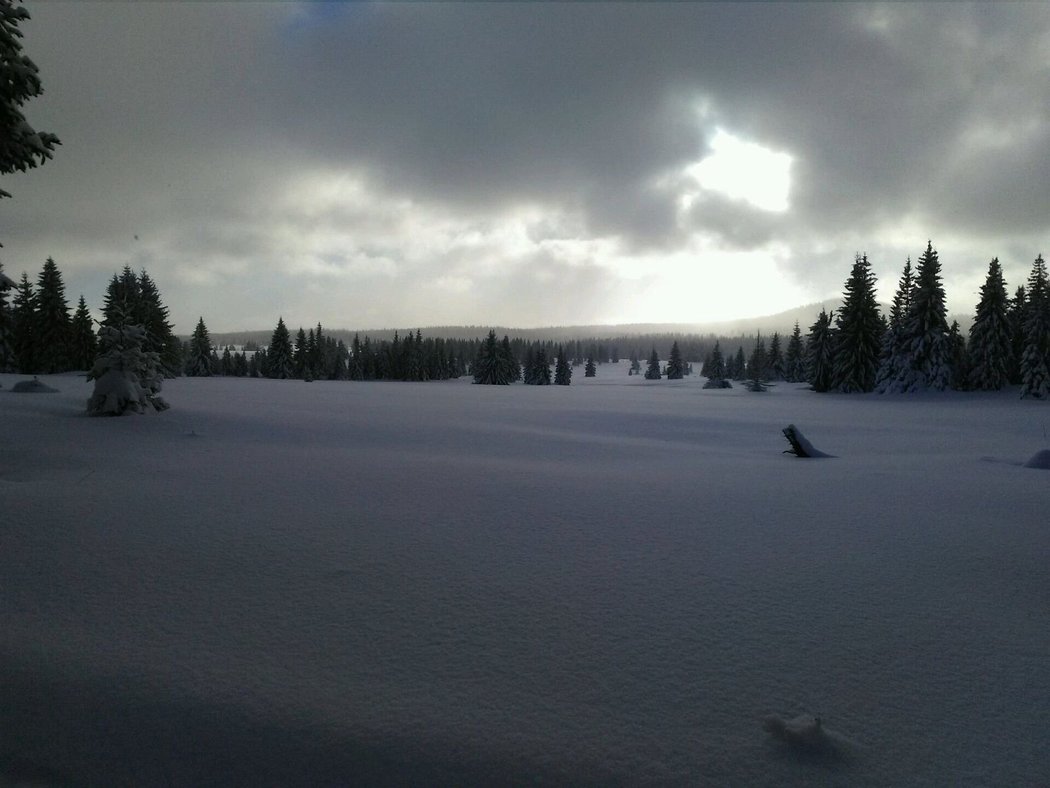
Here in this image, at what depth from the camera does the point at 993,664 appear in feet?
11.4

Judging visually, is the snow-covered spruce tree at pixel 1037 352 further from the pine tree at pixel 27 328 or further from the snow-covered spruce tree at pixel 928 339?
the pine tree at pixel 27 328

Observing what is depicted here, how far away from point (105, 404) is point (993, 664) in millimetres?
19036

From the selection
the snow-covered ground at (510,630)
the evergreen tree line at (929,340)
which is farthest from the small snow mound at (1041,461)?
the evergreen tree line at (929,340)

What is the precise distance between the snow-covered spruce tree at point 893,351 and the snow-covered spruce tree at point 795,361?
27104 mm

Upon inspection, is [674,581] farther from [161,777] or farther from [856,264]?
[856,264]

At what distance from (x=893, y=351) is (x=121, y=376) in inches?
2133

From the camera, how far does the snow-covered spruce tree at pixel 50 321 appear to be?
47.6m

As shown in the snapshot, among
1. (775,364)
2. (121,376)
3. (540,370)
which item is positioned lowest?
(121,376)

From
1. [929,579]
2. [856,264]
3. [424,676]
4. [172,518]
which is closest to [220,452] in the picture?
[172,518]

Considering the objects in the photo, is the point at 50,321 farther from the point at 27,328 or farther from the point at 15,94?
the point at 15,94

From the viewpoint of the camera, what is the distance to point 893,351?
1770 inches

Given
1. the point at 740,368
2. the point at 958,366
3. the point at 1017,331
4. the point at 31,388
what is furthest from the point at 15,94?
the point at 740,368

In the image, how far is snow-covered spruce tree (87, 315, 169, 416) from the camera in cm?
1467

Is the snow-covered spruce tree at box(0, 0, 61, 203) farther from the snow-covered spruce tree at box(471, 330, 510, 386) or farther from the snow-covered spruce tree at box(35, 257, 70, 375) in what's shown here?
the snow-covered spruce tree at box(471, 330, 510, 386)
